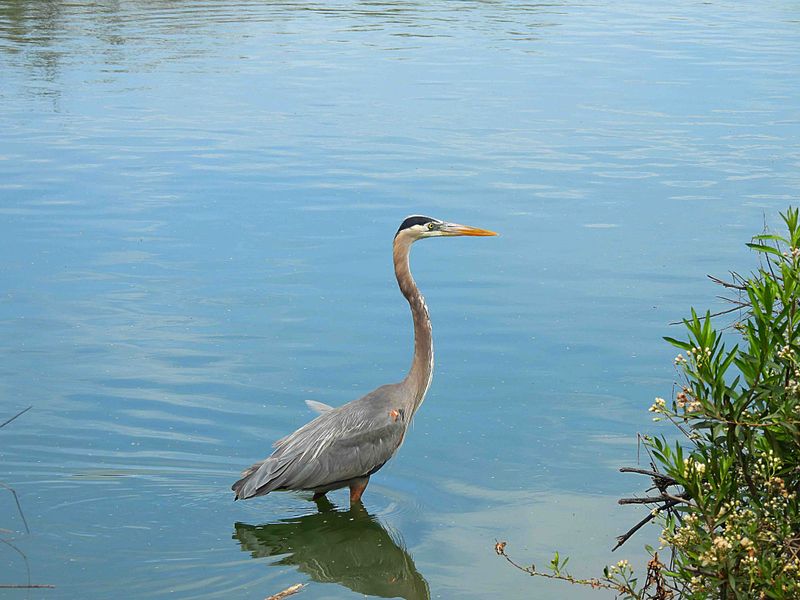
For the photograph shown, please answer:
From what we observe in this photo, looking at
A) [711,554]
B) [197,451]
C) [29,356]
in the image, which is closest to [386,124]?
[29,356]

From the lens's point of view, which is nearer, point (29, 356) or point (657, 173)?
point (29, 356)

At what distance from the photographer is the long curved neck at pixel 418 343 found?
6.74 metres

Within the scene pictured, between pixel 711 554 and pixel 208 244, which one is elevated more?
pixel 711 554

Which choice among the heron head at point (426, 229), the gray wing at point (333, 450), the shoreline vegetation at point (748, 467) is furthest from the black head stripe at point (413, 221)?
the shoreline vegetation at point (748, 467)

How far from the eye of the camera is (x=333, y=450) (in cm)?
631

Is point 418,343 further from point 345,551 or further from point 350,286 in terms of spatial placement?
point 350,286

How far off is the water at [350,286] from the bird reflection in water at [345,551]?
0.02 m

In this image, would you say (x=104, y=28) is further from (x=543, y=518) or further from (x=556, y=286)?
(x=543, y=518)

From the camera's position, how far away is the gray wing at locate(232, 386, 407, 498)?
6137 millimetres

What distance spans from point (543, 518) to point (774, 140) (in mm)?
9147

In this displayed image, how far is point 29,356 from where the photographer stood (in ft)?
26.9

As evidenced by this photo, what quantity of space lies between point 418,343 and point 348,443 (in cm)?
80

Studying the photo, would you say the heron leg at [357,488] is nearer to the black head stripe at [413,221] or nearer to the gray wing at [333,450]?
the gray wing at [333,450]

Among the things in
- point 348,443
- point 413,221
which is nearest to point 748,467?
point 348,443
